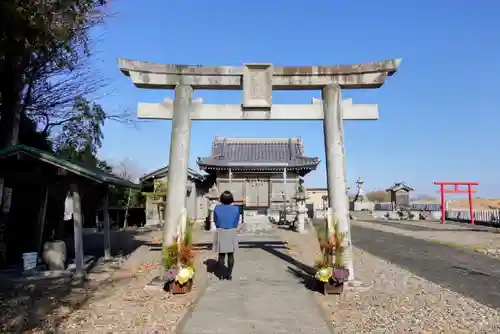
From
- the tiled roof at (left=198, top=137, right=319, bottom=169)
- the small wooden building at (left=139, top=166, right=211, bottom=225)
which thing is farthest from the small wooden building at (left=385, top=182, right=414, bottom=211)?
the small wooden building at (left=139, top=166, right=211, bottom=225)

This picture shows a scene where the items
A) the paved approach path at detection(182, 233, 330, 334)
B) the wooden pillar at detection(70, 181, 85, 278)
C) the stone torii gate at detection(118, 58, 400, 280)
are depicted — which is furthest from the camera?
the wooden pillar at detection(70, 181, 85, 278)

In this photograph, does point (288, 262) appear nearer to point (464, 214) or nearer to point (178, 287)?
point (178, 287)

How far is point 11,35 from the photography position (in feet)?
23.5

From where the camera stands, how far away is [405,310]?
6.37m

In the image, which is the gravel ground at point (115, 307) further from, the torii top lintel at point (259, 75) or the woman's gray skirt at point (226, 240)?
the torii top lintel at point (259, 75)

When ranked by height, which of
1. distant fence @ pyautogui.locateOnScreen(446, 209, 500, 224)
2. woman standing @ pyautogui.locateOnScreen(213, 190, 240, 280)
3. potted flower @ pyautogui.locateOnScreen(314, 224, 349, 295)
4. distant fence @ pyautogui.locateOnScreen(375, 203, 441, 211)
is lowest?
potted flower @ pyautogui.locateOnScreen(314, 224, 349, 295)

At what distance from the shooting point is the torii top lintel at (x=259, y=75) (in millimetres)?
8516

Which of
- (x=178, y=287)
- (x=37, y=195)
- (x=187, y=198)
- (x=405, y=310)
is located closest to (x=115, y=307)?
(x=178, y=287)

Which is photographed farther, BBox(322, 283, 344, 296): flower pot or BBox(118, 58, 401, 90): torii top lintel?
BBox(118, 58, 401, 90): torii top lintel

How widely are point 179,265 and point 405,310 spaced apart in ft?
12.3

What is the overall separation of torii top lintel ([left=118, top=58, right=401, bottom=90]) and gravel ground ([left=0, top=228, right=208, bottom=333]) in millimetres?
4071

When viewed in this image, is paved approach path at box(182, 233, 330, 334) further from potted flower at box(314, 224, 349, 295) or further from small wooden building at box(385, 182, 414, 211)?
small wooden building at box(385, 182, 414, 211)

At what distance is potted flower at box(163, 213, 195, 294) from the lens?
7091 millimetres

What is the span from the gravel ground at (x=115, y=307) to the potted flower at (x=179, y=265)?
0.17 m
